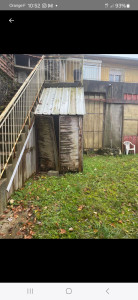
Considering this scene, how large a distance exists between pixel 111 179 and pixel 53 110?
3251 mm

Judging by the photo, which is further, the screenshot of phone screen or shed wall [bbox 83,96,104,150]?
shed wall [bbox 83,96,104,150]

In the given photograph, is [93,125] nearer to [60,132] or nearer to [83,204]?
[60,132]

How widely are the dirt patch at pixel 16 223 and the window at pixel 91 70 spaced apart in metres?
10.7

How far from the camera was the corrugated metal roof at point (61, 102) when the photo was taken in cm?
470

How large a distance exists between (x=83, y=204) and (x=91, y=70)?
10.9 metres

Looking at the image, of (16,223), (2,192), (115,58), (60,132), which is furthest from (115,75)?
(16,223)

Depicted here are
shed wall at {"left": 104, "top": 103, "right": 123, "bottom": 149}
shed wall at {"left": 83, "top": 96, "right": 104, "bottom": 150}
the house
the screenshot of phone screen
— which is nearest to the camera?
the screenshot of phone screen

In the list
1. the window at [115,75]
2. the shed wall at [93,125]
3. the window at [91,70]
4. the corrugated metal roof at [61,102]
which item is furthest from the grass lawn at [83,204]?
the window at [115,75]

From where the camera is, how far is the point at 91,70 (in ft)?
34.9

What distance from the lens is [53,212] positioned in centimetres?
289

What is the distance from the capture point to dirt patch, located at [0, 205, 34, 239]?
7.56 feet

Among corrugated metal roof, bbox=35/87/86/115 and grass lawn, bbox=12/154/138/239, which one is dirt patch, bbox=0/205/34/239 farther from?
corrugated metal roof, bbox=35/87/86/115

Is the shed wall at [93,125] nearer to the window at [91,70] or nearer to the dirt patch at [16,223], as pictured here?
the window at [91,70]

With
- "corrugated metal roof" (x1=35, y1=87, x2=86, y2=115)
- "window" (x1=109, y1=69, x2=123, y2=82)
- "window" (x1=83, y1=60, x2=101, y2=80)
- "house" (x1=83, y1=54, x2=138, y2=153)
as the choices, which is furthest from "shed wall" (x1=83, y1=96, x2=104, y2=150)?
"window" (x1=109, y1=69, x2=123, y2=82)
